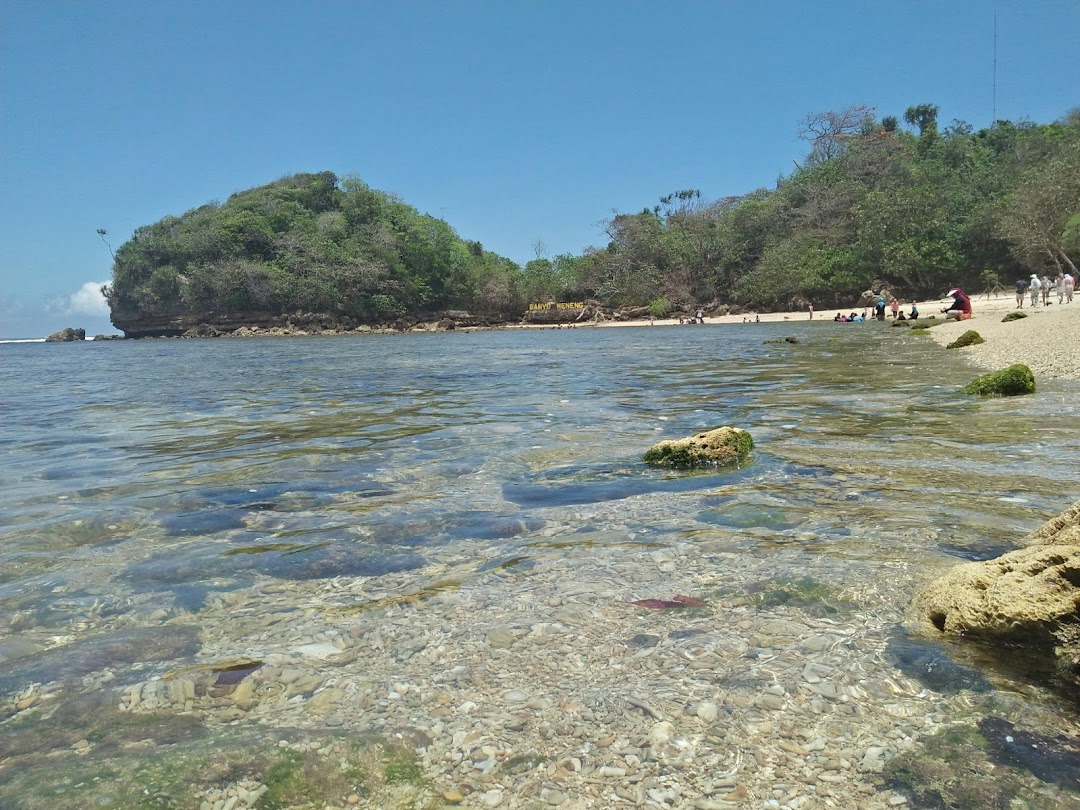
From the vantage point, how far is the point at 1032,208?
4109cm

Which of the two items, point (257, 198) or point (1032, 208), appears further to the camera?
point (257, 198)

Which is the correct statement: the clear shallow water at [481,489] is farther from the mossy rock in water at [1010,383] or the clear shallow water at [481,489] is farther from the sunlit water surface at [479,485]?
the mossy rock in water at [1010,383]

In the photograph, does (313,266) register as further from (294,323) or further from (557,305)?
(557,305)

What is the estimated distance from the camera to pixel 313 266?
8212 cm

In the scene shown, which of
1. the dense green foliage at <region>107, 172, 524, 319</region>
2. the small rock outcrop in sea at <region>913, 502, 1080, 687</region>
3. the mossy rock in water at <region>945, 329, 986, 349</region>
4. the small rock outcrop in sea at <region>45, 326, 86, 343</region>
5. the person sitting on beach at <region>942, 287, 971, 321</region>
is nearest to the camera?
the small rock outcrop in sea at <region>913, 502, 1080, 687</region>

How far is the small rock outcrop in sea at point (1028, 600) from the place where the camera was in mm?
2613

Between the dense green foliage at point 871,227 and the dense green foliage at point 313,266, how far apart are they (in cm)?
1832

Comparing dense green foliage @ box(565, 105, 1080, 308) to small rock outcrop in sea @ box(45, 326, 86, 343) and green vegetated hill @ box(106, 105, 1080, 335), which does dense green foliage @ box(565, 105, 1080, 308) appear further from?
small rock outcrop in sea @ box(45, 326, 86, 343)

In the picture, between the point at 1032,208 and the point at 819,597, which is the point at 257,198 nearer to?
the point at 1032,208

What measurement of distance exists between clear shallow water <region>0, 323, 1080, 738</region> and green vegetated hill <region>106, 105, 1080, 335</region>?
142 ft

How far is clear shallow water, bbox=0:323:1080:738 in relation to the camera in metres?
4.11

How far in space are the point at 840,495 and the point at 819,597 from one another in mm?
2042

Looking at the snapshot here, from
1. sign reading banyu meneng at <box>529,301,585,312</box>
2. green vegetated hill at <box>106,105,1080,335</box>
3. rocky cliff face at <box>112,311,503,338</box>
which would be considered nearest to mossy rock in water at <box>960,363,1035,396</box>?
green vegetated hill at <box>106,105,1080,335</box>

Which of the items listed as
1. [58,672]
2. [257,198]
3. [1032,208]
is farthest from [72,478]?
[257,198]
